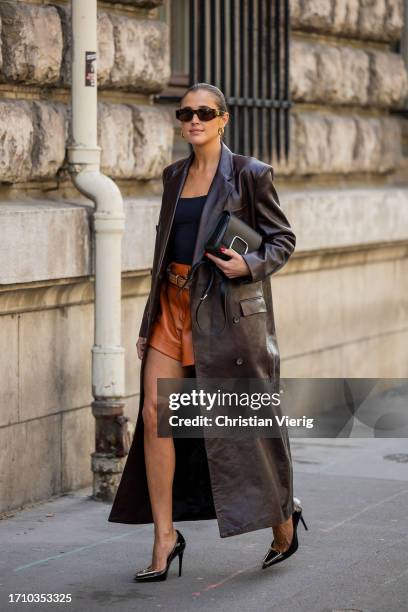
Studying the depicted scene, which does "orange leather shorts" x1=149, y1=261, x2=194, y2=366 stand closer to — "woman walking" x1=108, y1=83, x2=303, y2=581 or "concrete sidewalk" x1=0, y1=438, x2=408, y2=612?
"woman walking" x1=108, y1=83, x2=303, y2=581

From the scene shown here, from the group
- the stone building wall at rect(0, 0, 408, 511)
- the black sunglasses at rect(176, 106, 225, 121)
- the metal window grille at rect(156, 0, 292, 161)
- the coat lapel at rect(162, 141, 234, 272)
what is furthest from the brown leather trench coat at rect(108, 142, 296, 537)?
the metal window grille at rect(156, 0, 292, 161)

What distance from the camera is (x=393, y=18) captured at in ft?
35.8

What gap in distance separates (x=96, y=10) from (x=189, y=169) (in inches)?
66.1

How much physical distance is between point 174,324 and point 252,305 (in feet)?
0.97

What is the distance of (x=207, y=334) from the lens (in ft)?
18.4

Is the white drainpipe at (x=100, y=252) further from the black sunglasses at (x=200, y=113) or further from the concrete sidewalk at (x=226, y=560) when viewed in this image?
the black sunglasses at (x=200, y=113)

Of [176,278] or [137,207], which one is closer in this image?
[176,278]

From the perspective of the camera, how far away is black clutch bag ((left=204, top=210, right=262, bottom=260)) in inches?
219

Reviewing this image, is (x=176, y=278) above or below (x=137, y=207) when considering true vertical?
below

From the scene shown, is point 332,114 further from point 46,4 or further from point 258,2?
point 46,4

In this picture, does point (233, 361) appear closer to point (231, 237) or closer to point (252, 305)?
point (252, 305)

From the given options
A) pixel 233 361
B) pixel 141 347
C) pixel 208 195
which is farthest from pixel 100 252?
pixel 233 361

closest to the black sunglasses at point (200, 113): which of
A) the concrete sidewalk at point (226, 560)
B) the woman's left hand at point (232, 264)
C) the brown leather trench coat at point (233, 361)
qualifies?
the brown leather trench coat at point (233, 361)

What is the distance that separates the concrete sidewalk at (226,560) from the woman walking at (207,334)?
199mm
